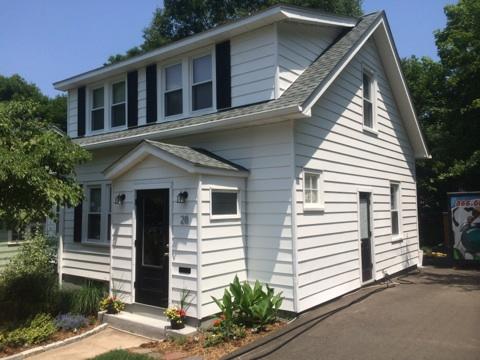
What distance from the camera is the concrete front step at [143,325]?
7160mm

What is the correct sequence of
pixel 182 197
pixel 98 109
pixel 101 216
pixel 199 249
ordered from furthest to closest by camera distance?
pixel 98 109 → pixel 101 216 → pixel 182 197 → pixel 199 249

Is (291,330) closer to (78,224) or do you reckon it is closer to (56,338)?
(56,338)

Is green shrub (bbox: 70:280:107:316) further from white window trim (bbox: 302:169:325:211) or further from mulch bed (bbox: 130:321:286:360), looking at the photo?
white window trim (bbox: 302:169:325:211)

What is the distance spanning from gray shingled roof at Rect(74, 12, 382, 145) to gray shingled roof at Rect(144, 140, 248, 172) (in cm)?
73

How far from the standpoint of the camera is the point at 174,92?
34.0ft

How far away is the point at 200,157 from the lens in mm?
7922

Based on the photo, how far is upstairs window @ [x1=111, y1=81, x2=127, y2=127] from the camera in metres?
11.7

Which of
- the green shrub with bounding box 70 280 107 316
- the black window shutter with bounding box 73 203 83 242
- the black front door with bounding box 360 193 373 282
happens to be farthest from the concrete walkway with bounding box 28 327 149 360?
the black front door with bounding box 360 193 373 282

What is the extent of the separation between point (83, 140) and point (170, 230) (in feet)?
17.1

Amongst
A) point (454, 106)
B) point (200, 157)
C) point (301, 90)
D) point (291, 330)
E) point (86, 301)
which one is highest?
point (454, 106)

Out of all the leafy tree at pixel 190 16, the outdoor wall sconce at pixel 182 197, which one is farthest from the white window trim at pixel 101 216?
the leafy tree at pixel 190 16

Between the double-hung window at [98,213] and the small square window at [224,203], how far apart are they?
4.15m

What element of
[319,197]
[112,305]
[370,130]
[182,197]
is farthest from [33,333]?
[370,130]

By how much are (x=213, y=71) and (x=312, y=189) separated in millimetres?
3444
